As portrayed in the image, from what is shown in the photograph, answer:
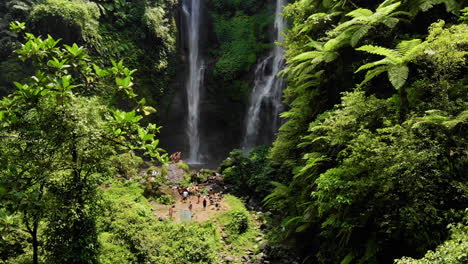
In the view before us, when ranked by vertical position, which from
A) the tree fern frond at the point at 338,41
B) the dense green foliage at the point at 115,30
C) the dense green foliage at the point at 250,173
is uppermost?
the dense green foliage at the point at 115,30

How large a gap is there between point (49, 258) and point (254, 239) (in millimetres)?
6495

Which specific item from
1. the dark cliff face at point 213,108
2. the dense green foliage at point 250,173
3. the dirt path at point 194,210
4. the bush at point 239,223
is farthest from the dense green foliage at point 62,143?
the dark cliff face at point 213,108

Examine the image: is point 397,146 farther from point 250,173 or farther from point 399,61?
point 250,173

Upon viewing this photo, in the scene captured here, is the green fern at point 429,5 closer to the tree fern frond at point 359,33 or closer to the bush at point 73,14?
the tree fern frond at point 359,33

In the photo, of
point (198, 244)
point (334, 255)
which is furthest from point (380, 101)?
point (198, 244)

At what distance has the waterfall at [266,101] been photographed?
19688 millimetres

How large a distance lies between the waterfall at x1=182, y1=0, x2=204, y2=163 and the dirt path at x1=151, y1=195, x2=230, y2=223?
8604mm

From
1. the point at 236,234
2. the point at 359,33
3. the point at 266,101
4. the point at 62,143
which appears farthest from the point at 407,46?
the point at 266,101

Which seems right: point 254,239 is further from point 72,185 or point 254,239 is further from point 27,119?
point 27,119

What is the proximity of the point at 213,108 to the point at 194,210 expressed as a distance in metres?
10.7

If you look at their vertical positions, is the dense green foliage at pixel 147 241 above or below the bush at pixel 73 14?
below

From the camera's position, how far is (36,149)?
14.5 ft

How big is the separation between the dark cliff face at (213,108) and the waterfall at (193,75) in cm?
34

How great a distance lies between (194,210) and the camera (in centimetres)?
1268
